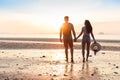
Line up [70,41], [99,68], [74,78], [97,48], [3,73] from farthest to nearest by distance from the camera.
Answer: [97,48]
[70,41]
[99,68]
[3,73]
[74,78]

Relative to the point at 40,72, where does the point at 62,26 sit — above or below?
above

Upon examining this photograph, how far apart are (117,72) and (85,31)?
522 centimetres

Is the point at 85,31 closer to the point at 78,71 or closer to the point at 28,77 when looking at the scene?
the point at 78,71

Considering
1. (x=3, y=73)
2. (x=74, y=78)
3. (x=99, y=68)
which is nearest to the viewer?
(x=74, y=78)

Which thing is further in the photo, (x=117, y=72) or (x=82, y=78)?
(x=117, y=72)

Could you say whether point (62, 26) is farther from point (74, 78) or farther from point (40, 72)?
point (74, 78)

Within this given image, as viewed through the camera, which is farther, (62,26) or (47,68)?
(62,26)

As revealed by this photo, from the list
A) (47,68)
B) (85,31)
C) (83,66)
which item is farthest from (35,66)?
(85,31)

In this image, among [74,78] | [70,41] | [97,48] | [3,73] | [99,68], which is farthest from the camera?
[97,48]

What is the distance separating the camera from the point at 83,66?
62.0ft

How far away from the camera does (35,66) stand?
62.3 ft

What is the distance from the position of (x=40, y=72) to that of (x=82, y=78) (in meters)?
2.47

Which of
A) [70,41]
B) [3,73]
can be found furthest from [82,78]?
[70,41]

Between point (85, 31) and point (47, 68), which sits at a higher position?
point (85, 31)
